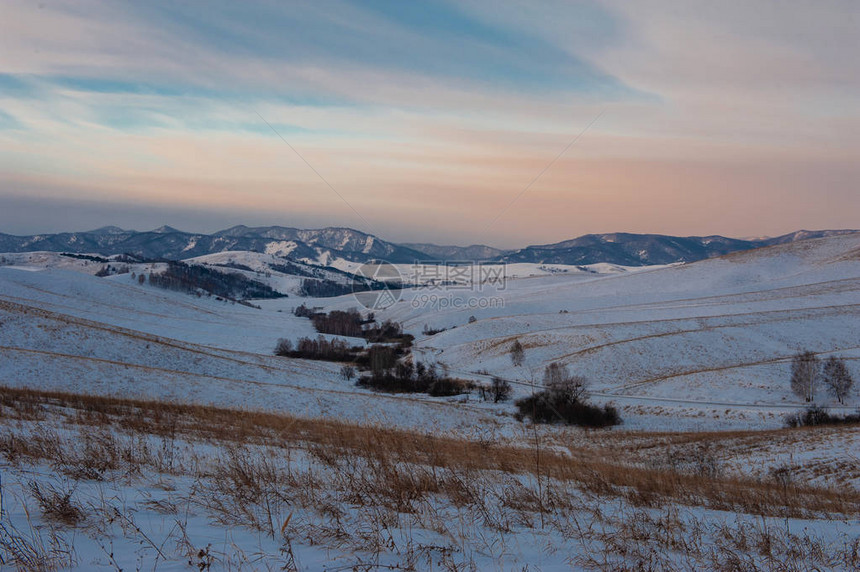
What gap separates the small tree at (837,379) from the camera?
40.2 m

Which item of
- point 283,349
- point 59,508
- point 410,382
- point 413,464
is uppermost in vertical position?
point 59,508

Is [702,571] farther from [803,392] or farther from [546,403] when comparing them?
[803,392]

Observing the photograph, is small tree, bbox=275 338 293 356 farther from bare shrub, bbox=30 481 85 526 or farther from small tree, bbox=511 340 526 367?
bare shrub, bbox=30 481 85 526

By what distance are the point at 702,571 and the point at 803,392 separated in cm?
4902

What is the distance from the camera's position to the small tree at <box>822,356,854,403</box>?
40.2m

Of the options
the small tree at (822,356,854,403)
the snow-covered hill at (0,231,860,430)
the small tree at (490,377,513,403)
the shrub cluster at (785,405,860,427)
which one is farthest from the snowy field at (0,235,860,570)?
the small tree at (490,377,513,403)

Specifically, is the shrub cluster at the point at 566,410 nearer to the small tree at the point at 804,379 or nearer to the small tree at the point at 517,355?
the small tree at the point at 804,379

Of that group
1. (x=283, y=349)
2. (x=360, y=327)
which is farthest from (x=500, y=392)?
(x=360, y=327)

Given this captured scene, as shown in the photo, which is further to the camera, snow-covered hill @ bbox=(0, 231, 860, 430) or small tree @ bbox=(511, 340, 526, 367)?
small tree @ bbox=(511, 340, 526, 367)

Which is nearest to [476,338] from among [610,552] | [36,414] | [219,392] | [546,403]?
[546,403]

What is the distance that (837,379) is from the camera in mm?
40688

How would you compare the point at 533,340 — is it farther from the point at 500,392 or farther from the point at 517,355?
the point at 500,392

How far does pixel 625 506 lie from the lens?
21.2ft

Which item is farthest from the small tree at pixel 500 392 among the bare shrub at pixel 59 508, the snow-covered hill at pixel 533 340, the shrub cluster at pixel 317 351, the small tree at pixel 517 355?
the bare shrub at pixel 59 508
